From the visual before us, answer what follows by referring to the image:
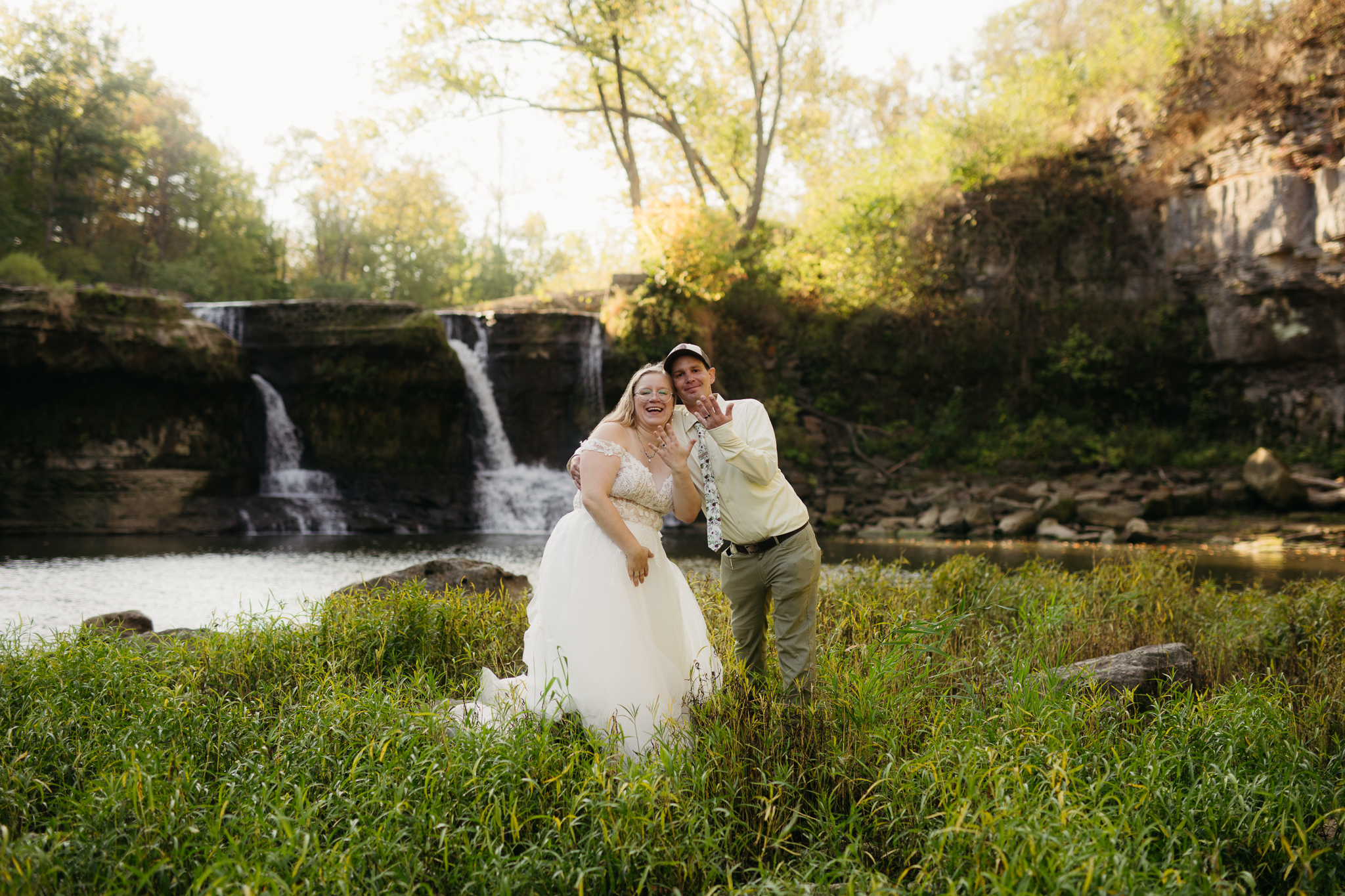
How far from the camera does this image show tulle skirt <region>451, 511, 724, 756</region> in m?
3.55

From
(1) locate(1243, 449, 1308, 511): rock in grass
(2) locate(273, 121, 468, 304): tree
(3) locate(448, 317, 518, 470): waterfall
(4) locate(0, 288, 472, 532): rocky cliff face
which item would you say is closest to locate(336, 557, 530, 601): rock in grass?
(4) locate(0, 288, 472, 532): rocky cliff face

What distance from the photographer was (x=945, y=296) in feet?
66.4

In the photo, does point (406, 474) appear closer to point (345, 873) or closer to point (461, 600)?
point (461, 600)

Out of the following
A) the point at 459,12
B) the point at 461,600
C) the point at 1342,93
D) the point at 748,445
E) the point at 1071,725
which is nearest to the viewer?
the point at 1071,725

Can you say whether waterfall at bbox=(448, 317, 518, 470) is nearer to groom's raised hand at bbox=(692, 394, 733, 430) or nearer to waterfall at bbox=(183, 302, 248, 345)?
waterfall at bbox=(183, 302, 248, 345)

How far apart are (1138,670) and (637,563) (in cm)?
293

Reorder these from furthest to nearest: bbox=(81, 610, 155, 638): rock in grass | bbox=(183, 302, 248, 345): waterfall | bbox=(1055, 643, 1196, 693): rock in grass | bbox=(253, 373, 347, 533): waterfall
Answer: bbox=(183, 302, 248, 345): waterfall → bbox=(253, 373, 347, 533): waterfall → bbox=(81, 610, 155, 638): rock in grass → bbox=(1055, 643, 1196, 693): rock in grass

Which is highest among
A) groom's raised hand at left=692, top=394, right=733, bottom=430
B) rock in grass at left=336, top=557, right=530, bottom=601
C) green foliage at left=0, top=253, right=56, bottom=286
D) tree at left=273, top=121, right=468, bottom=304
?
tree at left=273, top=121, right=468, bottom=304

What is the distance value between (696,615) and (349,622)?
8.24 ft

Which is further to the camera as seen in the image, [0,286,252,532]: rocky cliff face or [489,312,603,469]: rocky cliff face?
[489,312,603,469]: rocky cliff face

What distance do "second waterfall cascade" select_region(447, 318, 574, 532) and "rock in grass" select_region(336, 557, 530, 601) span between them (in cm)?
848

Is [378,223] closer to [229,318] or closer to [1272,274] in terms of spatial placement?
[229,318]

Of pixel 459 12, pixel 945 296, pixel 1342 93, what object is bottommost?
pixel 945 296

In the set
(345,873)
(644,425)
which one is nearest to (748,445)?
(644,425)
